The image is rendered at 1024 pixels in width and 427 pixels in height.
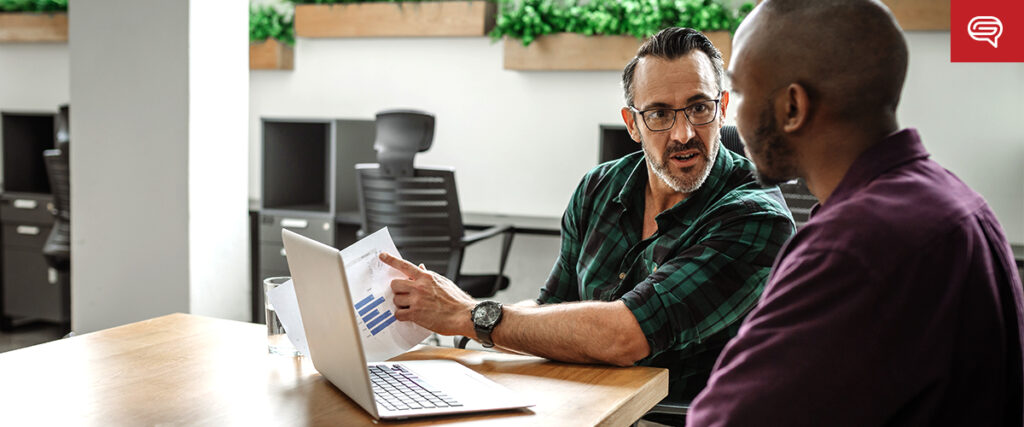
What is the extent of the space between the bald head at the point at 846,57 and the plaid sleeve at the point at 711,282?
558 millimetres

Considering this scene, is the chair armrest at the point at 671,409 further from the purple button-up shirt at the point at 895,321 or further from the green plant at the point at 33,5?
the green plant at the point at 33,5

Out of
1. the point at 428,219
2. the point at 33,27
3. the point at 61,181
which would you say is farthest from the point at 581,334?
the point at 33,27

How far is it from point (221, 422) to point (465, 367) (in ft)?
1.30

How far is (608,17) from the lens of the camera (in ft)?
14.9

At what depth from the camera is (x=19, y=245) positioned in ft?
16.8

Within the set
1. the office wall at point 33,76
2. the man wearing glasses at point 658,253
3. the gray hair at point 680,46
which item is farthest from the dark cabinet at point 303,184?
the gray hair at point 680,46

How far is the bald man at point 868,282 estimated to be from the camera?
2.68 feet

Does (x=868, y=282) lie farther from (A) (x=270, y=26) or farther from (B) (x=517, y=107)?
(A) (x=270, y=26)

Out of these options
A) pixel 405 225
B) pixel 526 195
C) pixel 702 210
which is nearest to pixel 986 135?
pixel 526 195

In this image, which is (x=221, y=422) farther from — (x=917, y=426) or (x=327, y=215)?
(x=327, y=215)

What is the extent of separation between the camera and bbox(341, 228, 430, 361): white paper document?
1363 mm

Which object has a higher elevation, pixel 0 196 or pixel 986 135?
pixel 986 135

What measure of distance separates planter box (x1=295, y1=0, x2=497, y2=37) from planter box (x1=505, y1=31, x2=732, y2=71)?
0.25 m

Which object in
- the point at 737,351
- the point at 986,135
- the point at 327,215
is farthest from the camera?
the point at 327,215
